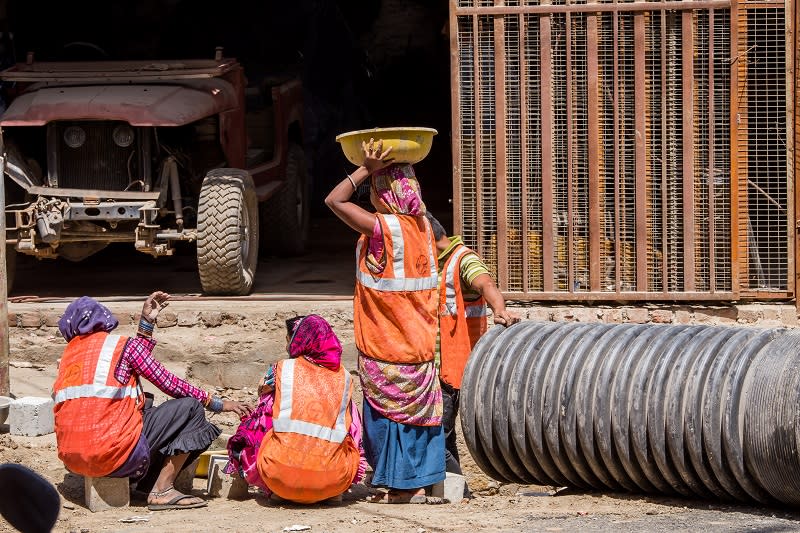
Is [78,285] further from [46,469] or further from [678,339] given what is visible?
[678,339]

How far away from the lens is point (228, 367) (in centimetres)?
942

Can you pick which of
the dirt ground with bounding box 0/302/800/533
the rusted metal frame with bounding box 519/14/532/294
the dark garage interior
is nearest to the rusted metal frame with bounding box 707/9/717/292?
the rusted metal frame with bounding box 519/14/532/294

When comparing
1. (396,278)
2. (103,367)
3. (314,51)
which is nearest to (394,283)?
(396,278)

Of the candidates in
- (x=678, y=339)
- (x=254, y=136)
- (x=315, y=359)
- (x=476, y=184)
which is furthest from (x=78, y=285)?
(x=678, y=339)

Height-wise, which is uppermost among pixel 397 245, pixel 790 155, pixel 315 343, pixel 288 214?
pixel 790 155

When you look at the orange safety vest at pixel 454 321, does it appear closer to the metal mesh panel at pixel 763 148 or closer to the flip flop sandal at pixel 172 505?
the flip flop sandal at pixel 172 505

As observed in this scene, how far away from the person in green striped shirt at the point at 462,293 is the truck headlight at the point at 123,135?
4.12m

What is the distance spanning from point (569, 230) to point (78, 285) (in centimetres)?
469

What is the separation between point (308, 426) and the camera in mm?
6441

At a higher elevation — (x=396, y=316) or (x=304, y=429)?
(x=396, y=316)

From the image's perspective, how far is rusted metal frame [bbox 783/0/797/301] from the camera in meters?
8.94

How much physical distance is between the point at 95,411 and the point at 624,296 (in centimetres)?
411

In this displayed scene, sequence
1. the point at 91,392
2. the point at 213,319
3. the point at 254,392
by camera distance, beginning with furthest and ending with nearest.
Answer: the point at 213,319
the point at 254,392
the point at 91,392

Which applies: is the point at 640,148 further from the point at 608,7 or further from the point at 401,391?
the point at 401,391
